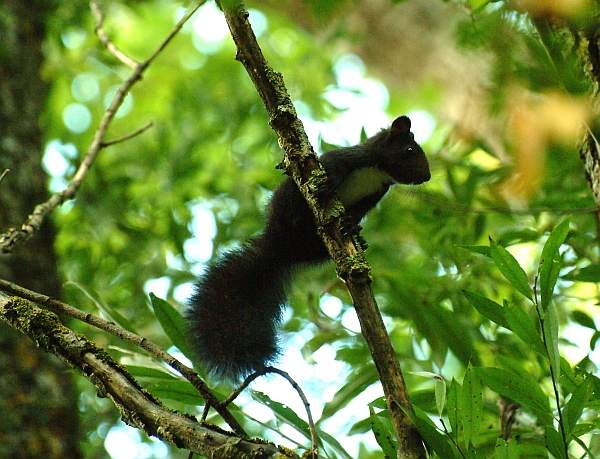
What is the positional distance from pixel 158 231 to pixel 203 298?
88.1 inches

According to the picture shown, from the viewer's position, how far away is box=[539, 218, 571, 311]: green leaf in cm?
158

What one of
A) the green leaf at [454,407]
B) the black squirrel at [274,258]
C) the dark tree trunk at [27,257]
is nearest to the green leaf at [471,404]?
the green leaf at [454,407]

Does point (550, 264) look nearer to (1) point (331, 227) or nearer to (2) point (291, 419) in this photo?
(1) point (331, 227)

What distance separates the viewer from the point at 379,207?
4227 mm

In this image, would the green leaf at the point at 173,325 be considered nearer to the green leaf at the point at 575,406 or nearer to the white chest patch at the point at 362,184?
the white chest patch at the point at 362,184

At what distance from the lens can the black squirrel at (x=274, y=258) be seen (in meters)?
2.32

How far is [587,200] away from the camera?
255 cm

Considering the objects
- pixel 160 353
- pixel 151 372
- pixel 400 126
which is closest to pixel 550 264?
pixel 160 353

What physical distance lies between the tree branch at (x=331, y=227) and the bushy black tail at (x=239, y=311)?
723 millimetres

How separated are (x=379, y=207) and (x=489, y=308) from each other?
258 cm

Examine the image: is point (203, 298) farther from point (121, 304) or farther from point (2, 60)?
point (2, 60)

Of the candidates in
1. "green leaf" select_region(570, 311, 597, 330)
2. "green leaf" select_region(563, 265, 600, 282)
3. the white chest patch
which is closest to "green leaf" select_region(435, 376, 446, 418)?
"green leaf" select_region(563, 265, 600, 282)

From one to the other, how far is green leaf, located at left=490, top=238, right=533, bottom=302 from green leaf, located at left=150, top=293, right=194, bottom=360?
1183mm

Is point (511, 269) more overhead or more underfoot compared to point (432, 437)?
more overhead
